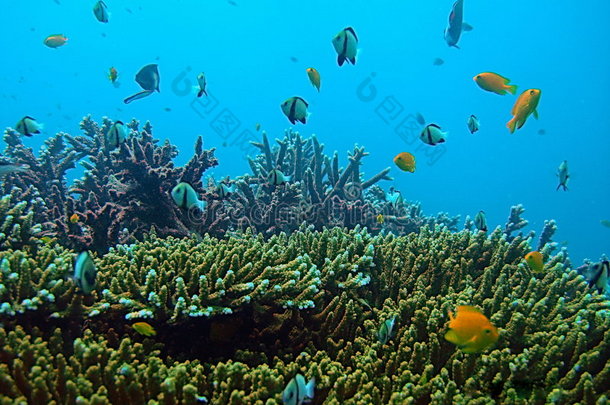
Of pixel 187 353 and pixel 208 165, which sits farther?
pixel 208 165

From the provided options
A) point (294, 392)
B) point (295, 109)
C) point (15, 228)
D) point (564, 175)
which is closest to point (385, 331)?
point (294, 392)

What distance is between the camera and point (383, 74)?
103 m

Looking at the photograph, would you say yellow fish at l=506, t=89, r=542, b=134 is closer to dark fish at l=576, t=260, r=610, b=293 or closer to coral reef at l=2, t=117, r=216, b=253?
dark fish at l=576, t=260, r=610, b=293

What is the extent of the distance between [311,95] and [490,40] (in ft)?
167

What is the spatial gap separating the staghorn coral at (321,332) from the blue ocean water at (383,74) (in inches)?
3359

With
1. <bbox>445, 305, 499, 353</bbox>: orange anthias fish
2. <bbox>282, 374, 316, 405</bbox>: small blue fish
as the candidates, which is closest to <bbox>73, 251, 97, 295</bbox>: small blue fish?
<bbox>282, 374, 316, 405</bbox>: small blue fish

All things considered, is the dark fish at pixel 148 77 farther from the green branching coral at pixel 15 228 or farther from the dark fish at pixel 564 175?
the dark fish at pixel 564 175

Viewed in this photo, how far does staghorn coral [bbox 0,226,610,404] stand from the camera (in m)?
2.15

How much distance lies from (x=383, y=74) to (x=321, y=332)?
359 feet

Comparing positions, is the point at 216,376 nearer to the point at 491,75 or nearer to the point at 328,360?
the point at 328,360

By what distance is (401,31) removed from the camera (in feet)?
328

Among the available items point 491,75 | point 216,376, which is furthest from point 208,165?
point 491,75

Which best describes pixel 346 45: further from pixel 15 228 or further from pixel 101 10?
→ pixel 101 10

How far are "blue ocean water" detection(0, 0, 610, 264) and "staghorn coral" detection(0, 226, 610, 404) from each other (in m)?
85.3
